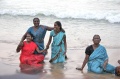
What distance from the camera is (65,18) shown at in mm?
16938

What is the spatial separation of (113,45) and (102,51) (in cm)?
321

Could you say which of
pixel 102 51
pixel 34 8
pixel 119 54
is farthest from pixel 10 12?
pixel 102 51

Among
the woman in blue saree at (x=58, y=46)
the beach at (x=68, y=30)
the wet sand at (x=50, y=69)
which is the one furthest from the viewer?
the woman in blue saree at (x=58, y=46)

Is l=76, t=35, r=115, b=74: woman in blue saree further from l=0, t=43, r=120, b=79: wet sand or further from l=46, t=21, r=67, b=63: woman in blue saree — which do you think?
l=46, t=21, r=67, b=63: woman in blue saree

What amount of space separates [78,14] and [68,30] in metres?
5.46

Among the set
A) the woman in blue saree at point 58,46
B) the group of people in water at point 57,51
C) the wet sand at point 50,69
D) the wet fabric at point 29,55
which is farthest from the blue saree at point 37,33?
the wet sand at point 50,69

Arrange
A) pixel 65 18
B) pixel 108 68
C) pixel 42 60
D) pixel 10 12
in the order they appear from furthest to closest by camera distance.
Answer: pixel 10 12 < pixel 65 18 < pixel 42 60 < pixel 108 68

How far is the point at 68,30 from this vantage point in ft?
40.9

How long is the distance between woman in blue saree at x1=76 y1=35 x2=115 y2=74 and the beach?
0.15 m

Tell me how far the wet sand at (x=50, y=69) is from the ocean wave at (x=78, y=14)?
763cm

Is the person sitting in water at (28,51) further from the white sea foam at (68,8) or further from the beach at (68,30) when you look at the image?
the white sea foam at (68,8)

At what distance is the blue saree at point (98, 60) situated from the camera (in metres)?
6.46

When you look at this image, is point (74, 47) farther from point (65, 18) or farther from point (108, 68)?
point (65, 18)

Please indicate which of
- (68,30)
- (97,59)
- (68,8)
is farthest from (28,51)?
(68,8)
